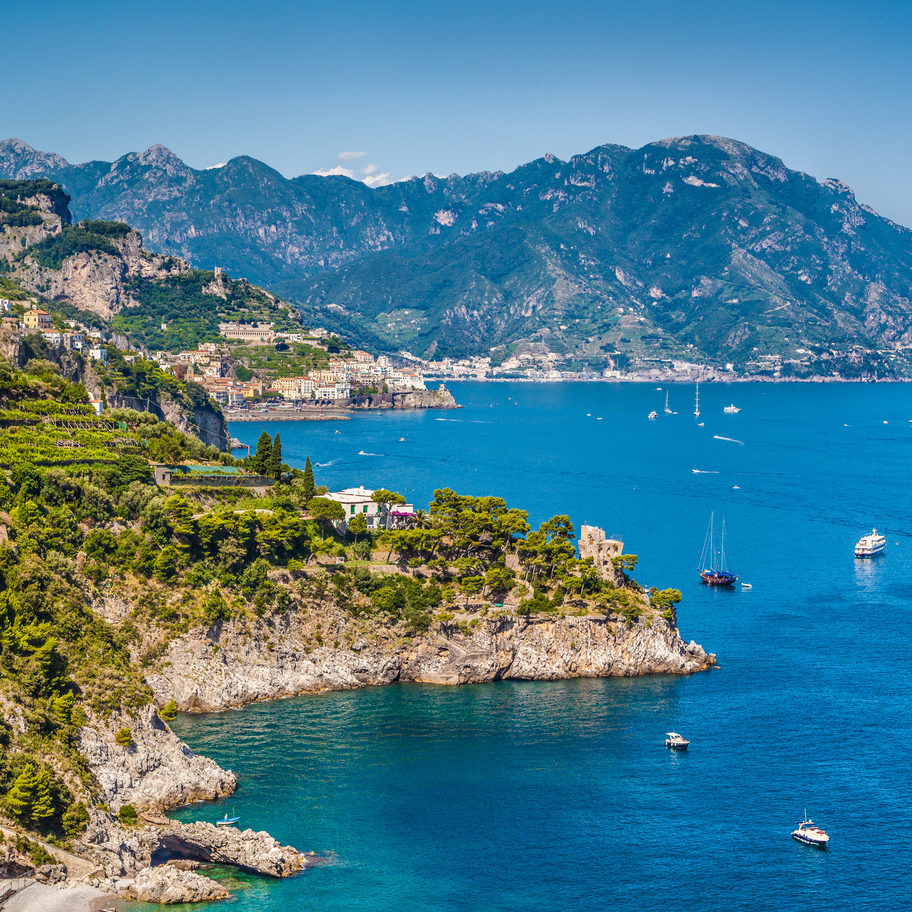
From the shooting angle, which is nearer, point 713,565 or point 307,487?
point 307,487

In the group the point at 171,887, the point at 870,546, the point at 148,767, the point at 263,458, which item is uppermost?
the point at 263,458

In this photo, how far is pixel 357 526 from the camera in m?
80.4

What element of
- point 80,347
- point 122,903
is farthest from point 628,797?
point 80,347

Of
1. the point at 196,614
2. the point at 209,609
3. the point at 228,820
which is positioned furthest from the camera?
the point at 209,609

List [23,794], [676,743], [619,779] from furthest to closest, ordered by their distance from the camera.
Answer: [676,743] < [619,779] < [23,794]

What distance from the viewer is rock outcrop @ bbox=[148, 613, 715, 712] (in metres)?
65.9

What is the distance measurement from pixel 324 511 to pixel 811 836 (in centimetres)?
3837

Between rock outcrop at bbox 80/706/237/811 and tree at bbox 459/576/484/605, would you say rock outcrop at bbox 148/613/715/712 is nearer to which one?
tree at bbox 459/576/484/605

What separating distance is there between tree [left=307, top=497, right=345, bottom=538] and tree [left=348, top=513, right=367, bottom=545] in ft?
3.84

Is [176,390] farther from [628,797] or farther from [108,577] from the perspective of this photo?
[628,797]

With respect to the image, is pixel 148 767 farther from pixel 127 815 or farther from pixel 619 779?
pixel 619 779

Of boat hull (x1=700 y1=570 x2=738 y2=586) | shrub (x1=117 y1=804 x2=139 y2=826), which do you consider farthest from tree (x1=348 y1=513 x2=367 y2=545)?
boat hull (x1=700 y1=570 x2=738 y2=586)

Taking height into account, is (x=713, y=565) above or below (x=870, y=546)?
below

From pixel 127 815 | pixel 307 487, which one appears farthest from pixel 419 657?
pixel 127 815
